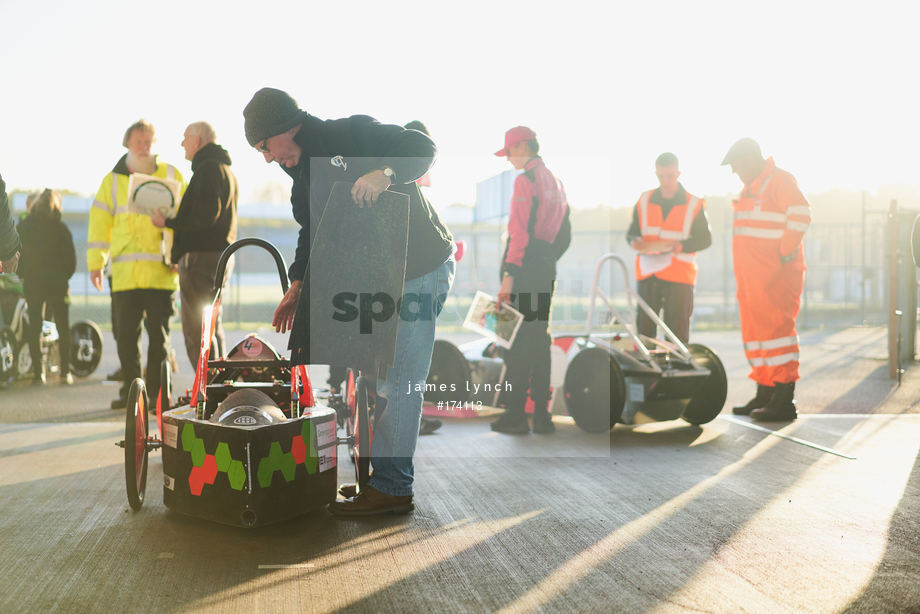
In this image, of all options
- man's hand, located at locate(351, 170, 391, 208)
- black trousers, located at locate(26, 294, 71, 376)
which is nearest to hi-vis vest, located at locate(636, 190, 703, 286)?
man's hand, located at locate(351, 170, 391, 208)

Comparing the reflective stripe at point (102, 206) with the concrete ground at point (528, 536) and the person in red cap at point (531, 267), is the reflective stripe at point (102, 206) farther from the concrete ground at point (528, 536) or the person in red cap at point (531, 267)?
the person in red cap at point (531, 267)

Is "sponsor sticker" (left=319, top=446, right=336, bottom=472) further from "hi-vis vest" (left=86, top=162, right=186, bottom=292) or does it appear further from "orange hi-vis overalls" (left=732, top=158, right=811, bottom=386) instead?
"orange hi-vis overalls" (left=732, top=158, right=811, bottom=386)

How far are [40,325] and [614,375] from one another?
608cm

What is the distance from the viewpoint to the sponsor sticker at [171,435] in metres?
3.73

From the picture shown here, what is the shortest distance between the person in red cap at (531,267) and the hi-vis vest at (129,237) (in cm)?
247

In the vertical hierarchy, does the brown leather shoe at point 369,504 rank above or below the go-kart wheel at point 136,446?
below

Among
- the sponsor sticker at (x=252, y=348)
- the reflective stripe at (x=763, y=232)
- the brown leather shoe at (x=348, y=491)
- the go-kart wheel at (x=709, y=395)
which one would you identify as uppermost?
the reflective stripe at (x=763, y=232)

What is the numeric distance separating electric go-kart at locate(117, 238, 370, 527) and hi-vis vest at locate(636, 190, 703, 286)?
3.57m

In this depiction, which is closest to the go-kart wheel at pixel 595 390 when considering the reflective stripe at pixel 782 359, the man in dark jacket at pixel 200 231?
the reflective stripe at pixel 782 359

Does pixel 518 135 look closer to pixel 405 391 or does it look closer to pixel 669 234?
pixel 669 234

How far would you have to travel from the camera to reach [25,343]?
903cm

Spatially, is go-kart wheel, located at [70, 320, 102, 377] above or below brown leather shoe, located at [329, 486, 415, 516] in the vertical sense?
above

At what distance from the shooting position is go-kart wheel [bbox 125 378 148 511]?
145 inches

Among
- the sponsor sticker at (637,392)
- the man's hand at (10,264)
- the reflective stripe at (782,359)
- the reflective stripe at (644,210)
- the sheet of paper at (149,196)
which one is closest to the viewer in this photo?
the man's hand at (10,264)
